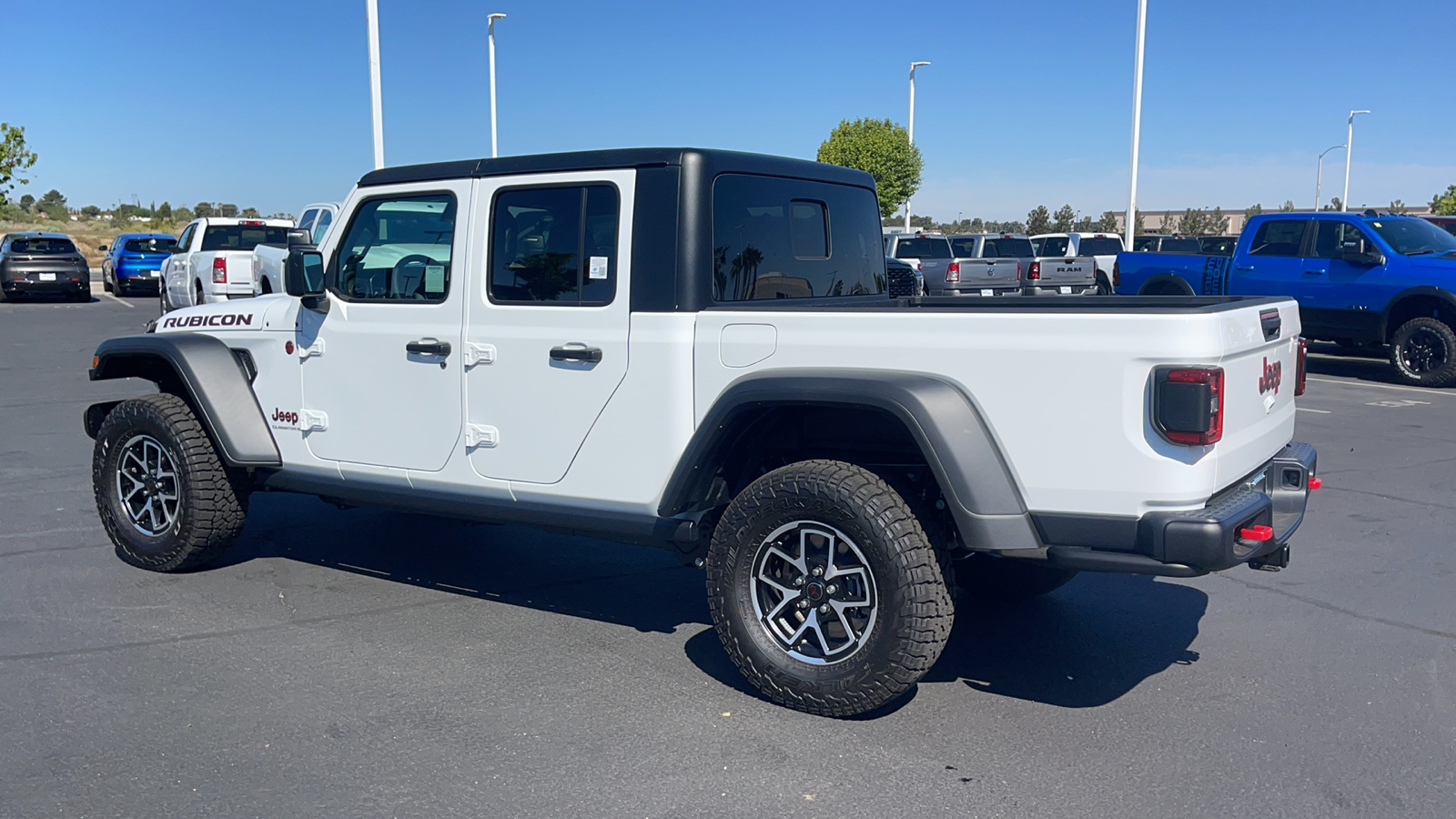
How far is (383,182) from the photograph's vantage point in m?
5.26

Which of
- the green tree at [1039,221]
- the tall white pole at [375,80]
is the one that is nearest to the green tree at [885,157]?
the green tree at [1039,221]

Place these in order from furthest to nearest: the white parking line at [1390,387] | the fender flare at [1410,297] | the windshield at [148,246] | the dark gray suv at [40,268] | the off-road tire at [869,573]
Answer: the windshield at [148,246] < the dark gray suv at [40,268] < the fender flare at [1410,297] < the white parking line at [1390,387] < the off-road tire at [869,573]

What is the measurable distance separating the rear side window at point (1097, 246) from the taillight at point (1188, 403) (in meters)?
24.2

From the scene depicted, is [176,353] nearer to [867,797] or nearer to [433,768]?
[433,768]

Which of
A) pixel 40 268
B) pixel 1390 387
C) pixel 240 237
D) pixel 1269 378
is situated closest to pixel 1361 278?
pixel 1390 387

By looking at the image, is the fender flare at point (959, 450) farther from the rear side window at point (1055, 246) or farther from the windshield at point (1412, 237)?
the rear side window at point (1055, 246)

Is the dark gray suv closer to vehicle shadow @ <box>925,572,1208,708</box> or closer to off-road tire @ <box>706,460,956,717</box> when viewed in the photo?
vehicle shadow @ <box>925,572,1208,708</box>

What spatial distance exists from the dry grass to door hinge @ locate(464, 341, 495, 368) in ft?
158

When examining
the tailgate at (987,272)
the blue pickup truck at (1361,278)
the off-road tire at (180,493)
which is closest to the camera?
the off-road tire at (180,493)

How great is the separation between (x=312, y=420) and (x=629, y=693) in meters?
2.11

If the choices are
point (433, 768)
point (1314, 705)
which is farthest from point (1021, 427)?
point (433, 768)

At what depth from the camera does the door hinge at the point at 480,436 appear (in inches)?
189

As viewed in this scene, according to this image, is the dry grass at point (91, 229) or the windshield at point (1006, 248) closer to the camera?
the windshield at point (1006, 248)

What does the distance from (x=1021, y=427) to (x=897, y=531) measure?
0.53 meters
